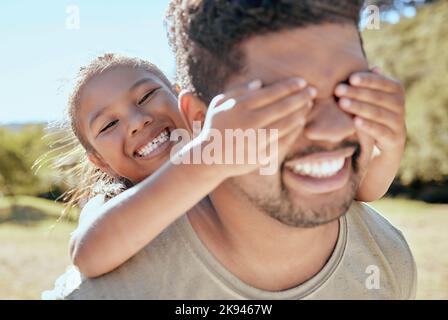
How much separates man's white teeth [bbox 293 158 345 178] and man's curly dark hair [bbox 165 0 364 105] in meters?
0.31

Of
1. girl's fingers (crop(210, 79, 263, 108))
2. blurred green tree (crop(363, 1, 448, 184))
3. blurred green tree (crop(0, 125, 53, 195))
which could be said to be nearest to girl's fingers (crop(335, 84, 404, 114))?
girl's fingers (crop(210, 79, 263, 108))

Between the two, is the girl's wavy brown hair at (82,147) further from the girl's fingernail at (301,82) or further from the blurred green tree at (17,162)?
the blurred green tree at (17,162)

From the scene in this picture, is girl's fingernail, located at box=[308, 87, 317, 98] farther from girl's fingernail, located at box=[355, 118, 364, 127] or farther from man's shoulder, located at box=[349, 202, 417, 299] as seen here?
man's shoulder, located at box=[349, 202, 417, 299]

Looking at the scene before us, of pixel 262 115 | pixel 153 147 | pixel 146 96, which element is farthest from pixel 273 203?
pixel 146 96

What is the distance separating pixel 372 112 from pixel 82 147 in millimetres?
1881

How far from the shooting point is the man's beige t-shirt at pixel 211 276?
5.62ft

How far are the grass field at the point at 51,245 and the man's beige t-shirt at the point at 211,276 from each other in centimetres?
594

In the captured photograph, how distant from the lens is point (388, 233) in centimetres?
204

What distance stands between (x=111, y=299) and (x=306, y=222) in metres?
0.58

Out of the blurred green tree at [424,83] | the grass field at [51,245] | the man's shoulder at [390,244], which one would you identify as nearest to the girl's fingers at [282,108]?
the man's shoulder at [390,244]

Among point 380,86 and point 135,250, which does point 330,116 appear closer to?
point 380,86

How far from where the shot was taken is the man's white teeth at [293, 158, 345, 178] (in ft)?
5.33
